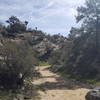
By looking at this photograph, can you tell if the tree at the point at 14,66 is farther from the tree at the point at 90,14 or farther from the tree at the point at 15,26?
the tree at the point at 15,26

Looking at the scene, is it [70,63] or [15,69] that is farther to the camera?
[70,63]

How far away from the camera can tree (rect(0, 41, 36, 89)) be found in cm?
2980

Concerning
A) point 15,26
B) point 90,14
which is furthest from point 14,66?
point 15,26

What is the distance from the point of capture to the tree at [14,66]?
97.8 ft

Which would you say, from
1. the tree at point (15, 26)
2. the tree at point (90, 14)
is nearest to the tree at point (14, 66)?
the tree at point (90, 14)

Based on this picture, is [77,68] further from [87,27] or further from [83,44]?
[87,27]

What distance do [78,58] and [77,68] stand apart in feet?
9.68

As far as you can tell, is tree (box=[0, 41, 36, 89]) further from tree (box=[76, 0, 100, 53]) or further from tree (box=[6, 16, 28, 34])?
tree (box=[6, 16, 28, 34])

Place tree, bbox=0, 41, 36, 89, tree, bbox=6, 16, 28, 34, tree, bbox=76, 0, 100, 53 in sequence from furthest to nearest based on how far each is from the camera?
tree, bbox=6, 16, 28, 34
tree, bbox=76, 0, 100, 53
tree, bbox=0, 41, 36, 89

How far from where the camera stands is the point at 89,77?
42250 mm

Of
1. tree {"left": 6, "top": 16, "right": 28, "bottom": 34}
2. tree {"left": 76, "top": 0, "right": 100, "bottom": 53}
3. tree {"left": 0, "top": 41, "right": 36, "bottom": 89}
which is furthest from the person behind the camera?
tree {"left": 6, "top": 16, "right": 28, "bottom": 34}

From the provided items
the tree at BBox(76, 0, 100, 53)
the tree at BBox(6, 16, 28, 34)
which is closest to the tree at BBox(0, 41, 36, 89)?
the tree at BBox(76, 0, 100, 53)

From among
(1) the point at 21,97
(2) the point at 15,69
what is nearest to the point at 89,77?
(2) the point at 15,69

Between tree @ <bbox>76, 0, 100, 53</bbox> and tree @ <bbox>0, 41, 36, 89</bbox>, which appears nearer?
tree @ <bbox>0, 41, 36, 89</bbox>
